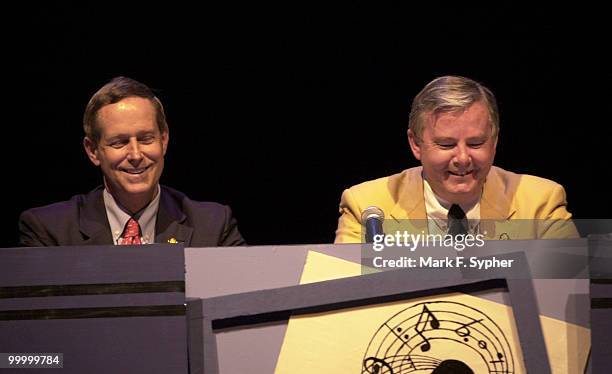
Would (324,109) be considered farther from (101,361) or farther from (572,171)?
(101,361)

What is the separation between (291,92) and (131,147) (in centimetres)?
122

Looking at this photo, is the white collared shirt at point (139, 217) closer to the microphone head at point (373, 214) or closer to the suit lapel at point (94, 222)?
the suit lapel at point (94, 222)

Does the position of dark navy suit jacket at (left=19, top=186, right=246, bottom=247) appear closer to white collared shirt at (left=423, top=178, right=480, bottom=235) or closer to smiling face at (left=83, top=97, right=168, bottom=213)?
smiling face at (left=83, top=97, right=168, bottom=213)

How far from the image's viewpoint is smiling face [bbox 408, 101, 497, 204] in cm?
314

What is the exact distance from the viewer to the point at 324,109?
432cm

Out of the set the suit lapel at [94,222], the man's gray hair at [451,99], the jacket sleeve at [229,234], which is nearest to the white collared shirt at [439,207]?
the man's gray hair at [451,99]

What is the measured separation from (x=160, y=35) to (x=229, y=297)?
7.07ft

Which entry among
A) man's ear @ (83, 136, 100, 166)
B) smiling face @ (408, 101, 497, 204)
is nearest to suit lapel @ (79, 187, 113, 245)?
man's ear @ (83, 136, 100, 166)

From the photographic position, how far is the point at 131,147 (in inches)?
128

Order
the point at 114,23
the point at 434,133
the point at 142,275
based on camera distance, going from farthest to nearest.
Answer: the point at 114,23, the point at 434,133, the point at 142,275

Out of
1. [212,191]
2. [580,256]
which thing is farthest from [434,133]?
[212,191]

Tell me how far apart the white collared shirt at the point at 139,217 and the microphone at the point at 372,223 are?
104cm

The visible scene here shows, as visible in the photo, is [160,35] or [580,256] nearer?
[580,256]

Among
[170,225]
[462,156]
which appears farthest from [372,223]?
[170,225]
